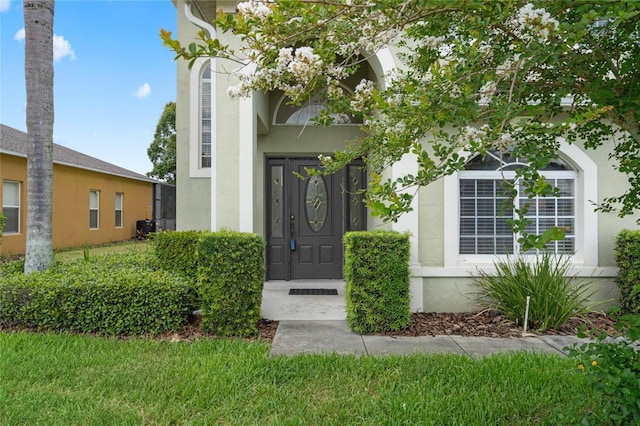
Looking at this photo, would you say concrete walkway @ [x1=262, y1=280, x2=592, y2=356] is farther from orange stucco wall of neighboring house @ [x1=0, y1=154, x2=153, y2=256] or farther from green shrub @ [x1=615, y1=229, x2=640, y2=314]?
orange stucco wall of neighboring house @ [x1=0, y1=154, x2=153, y2=256]

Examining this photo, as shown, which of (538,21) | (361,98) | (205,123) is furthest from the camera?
(205,123)

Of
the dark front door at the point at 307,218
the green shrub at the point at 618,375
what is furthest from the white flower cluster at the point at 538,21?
the dark front door at the point at 307,218

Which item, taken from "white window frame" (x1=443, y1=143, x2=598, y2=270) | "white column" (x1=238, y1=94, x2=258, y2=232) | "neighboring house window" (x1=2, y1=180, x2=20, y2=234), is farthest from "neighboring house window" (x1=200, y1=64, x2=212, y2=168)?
"neighboring house window" (x1=2, y1=180, x2=20, y2=234)

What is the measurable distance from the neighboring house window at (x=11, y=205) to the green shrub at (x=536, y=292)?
1348 cm

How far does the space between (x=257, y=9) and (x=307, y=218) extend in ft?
18.3

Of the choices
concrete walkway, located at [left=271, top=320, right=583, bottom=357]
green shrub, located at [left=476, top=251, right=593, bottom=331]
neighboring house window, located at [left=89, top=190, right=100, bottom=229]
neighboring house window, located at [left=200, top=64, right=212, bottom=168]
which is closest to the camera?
concrete walkway, located at [left=271, top=320, right=583, bottom=357]

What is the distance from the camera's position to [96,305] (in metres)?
4.25

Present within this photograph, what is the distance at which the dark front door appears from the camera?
7230 mm

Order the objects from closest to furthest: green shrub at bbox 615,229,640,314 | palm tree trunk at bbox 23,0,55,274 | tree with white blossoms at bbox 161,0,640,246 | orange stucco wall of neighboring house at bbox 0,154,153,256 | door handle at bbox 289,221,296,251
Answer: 1. tree with white blossoms at bbox 161,0,640,246
2. green shrub at bbox 615,229,640,314
3. palm tree trunk at bbox 23,0,55,274
4. door handle at bbox 289,221,296,251
5. orange stucco wall of neighboring house at bbox 0,154,153,256

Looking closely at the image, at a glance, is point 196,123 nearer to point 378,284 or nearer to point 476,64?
point 378,284

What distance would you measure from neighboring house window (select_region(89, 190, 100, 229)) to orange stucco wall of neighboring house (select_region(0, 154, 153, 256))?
9cm

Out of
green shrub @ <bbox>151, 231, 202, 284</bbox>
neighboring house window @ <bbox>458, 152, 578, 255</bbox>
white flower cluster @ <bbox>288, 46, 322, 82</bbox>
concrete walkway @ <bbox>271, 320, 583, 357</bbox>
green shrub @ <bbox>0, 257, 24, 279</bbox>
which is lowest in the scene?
concrete walkway @ <bbox>271, 320, 583, 357</bbox>

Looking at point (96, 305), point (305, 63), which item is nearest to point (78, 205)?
point (96, 305)

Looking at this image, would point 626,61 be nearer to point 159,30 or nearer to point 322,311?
point 159,30
